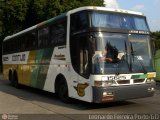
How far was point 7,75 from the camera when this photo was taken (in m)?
23.9

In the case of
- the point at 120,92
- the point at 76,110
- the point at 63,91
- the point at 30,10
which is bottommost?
the point at 76,110

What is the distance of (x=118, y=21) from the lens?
41.2 ft

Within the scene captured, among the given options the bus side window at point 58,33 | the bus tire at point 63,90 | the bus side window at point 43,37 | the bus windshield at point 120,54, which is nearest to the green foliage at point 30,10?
the bus side window at point 43,37

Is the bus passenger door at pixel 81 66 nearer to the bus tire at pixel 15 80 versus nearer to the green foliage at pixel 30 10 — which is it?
the bus tire at pixel 15 80

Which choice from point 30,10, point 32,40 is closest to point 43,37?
point 32,40

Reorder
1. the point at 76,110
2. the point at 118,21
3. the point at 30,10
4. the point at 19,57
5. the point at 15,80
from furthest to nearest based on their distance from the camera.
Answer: the point at 30,10 < the point at 15,80 < the point at 19,57 < the point at 118,21 < the point at 76,110

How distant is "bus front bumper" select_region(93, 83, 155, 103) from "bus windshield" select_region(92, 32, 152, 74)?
513 mm

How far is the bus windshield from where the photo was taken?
11711mm

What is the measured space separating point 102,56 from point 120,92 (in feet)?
4.27

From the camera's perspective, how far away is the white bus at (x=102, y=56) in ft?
38.4

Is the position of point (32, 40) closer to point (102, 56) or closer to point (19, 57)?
point (19, 57)

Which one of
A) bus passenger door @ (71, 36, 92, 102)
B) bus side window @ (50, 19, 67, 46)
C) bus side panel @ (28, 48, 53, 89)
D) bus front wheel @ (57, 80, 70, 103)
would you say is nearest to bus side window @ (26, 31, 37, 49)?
bus side panel @ (28, 48, 53, 89)

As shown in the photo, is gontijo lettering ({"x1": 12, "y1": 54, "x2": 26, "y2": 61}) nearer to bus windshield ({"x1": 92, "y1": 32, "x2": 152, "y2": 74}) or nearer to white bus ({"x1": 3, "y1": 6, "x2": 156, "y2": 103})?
white bus ({"x1": 3, "y1": 6, "x2": 156, "y2": 103})

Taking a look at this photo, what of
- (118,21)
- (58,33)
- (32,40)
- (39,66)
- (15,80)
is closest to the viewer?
(118,21)
